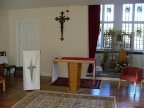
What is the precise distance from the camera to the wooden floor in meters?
4.54

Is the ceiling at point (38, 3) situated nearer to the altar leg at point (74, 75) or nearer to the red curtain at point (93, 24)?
the red curtain at point (93, 24)

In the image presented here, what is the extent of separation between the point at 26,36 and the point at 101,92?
3.85 metres

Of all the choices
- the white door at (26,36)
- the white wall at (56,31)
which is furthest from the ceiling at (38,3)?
the white door at (26,36)

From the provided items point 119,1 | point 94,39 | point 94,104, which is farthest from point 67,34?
point 94,104

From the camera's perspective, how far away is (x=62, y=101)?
456 cm

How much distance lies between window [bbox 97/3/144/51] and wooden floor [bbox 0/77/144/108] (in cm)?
285

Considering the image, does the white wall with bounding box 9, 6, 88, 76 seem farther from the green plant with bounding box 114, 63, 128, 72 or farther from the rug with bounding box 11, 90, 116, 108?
the rug with bounding box 11, 90, 116, 108

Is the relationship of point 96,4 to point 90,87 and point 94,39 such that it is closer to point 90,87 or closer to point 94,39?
point 94,39

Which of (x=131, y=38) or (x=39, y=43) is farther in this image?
(x=131, y=38)

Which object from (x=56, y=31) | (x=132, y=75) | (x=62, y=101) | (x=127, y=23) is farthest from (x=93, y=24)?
(x=62, y=101)

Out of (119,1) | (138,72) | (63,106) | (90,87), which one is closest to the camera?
(63,106)

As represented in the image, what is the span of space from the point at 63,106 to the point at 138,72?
2413 mm

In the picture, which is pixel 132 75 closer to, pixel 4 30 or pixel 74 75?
pixel 74 75

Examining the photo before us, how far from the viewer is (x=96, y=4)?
684 centimetres
